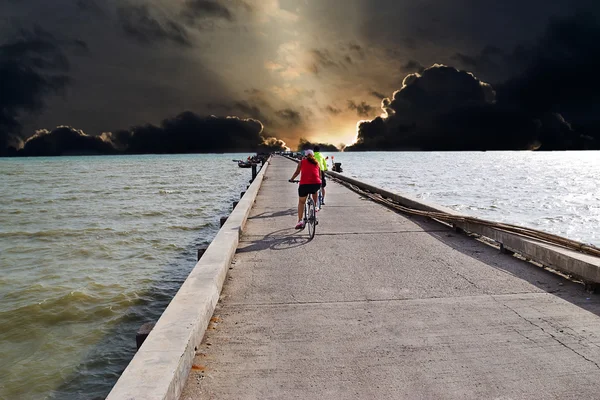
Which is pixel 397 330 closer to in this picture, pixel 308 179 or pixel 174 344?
pixel 174 344

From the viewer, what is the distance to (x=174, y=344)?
3.85 metres

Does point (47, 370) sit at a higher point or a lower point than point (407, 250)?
lower

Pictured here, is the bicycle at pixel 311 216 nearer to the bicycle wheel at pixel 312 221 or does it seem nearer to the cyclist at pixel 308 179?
the bicycle wheel at pixel 312 221

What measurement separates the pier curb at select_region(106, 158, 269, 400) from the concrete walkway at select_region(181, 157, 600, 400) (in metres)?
0.18

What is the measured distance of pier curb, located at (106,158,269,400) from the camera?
3186mm

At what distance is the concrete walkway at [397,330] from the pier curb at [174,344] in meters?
0.18

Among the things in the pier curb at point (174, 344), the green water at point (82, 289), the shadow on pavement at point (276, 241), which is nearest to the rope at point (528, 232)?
the shadow on pavement at point (276, 241)

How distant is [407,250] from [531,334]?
387 centimetres

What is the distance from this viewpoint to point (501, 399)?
11.1 feet

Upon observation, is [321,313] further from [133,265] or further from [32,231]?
[32,231]

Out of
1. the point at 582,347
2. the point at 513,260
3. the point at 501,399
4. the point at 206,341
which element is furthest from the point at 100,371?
the point at 513,260

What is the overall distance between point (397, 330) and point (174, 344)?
2212 millimetres

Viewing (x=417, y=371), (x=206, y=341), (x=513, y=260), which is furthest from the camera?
(x=513, y=260)

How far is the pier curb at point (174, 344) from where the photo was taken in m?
3.19
